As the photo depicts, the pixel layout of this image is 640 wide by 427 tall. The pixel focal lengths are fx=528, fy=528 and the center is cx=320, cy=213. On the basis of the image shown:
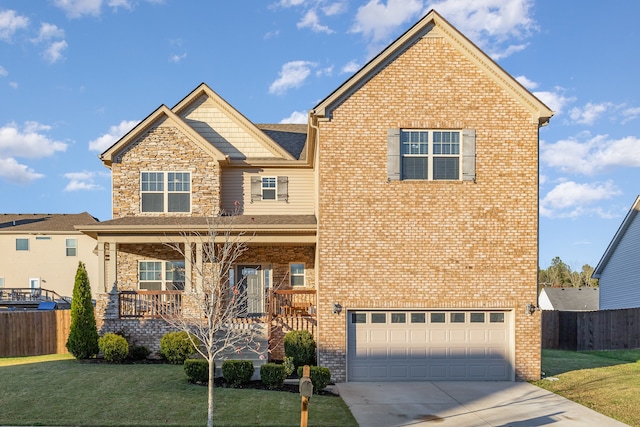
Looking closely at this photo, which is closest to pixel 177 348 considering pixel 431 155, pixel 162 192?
pixel 162 192

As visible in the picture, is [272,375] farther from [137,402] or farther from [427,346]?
[427,346]

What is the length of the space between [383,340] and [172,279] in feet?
28.5

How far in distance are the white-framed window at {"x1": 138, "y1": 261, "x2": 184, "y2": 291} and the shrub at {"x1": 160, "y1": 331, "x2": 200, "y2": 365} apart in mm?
3812

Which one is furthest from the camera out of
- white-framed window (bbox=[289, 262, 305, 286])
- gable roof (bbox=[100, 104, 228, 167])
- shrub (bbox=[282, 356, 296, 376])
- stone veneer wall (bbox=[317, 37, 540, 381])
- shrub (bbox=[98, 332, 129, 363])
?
white-framed window (bbox=[289, 262, 305, 286])

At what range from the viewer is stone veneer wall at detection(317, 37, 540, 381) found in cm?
1376

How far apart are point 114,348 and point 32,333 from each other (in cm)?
558

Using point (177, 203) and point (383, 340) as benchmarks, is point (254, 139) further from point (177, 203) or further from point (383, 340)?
point (383, 340)

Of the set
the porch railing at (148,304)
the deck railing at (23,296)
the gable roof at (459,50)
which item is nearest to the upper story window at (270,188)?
the porch railing at (148,304)

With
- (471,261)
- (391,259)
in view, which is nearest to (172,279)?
(391,259)

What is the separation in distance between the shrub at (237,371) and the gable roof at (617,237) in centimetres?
2342

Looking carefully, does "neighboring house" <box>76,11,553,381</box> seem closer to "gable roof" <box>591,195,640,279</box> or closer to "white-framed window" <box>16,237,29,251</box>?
"gable roof" <box>591,195,640,279</box>

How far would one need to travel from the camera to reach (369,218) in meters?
13.9

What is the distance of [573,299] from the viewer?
37.0 meters

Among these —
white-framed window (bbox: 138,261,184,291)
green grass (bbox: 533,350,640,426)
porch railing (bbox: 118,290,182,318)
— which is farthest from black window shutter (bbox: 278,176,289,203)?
green grass (bbox: 533,350,640,426)
